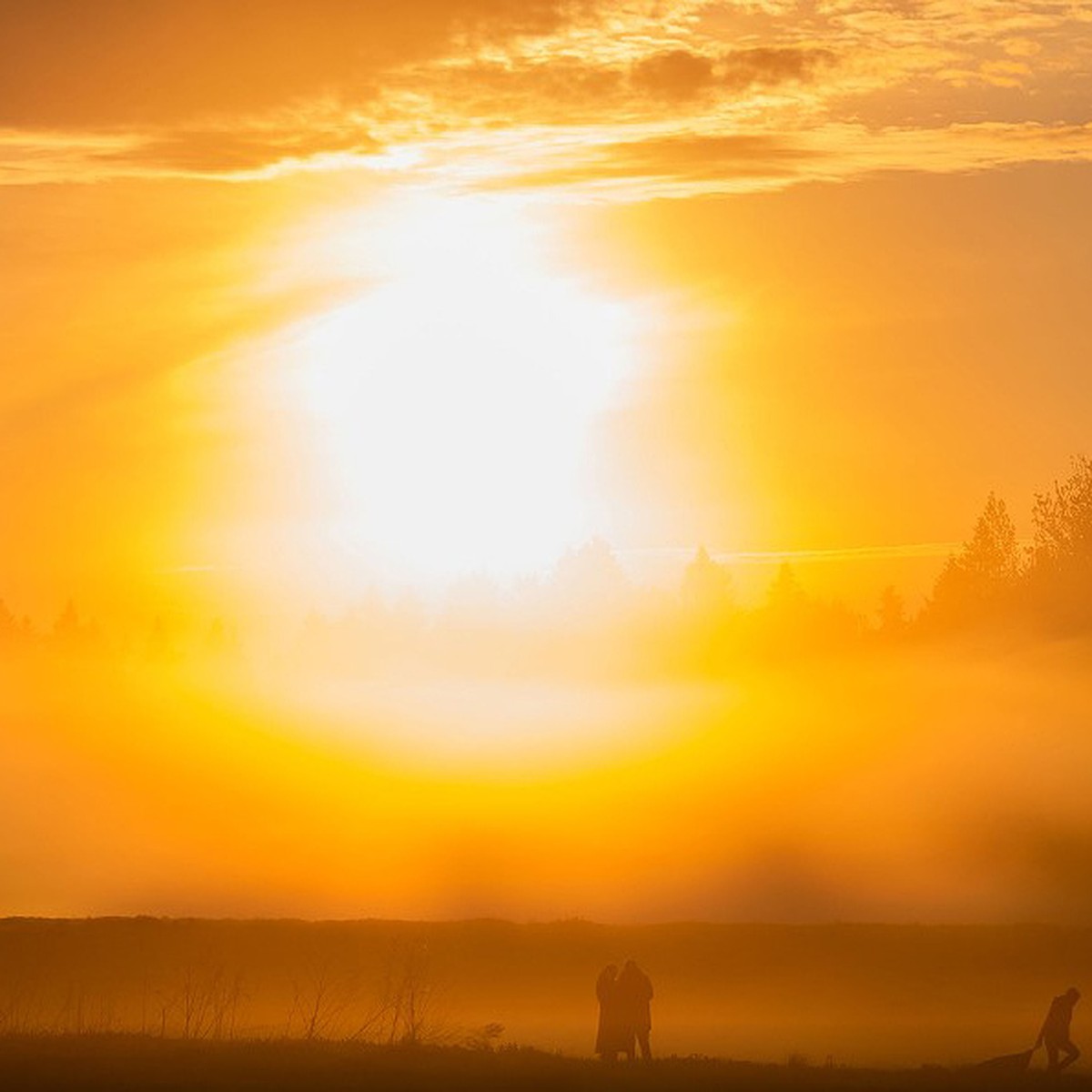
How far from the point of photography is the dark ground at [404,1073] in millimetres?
46031

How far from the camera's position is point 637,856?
107m

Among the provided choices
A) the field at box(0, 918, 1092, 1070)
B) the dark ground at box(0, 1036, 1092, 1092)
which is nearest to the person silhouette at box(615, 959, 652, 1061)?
the dark ground at box(0, 1036, 1092, 1092)

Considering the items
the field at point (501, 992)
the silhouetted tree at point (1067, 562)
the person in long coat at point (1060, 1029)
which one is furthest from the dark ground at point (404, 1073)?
the silhouetted tree at point (1067, 562)

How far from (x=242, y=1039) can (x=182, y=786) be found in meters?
104

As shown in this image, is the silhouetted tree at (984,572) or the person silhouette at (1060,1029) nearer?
the person silhouette at (1060,1029)

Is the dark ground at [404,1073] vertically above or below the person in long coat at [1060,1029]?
below

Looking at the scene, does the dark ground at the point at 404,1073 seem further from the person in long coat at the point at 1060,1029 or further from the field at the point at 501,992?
the person in long coat at the point at 1060,1029

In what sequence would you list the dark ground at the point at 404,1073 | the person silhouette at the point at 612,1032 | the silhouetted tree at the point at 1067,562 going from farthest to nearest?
the silhouetted tree at the point at 1067,562, the person silhouette at the point at 612,1032, the dark ground at the point at 404,1073

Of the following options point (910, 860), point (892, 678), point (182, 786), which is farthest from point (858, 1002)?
point (892, 678)

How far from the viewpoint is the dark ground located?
46031 millimetres

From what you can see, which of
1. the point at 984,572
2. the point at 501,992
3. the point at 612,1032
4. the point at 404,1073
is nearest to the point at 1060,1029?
the point at 612,1032

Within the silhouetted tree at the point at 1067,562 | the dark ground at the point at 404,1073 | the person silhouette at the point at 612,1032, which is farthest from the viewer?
the silhouetted tree at the point at 1067,562

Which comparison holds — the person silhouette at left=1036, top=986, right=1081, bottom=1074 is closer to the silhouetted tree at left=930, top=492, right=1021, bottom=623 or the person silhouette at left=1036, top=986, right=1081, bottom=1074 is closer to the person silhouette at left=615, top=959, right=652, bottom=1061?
the person silhouette at left=615, top=959, right=652, bottom=1061

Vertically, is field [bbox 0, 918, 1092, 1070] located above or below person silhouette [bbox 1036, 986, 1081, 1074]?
above
